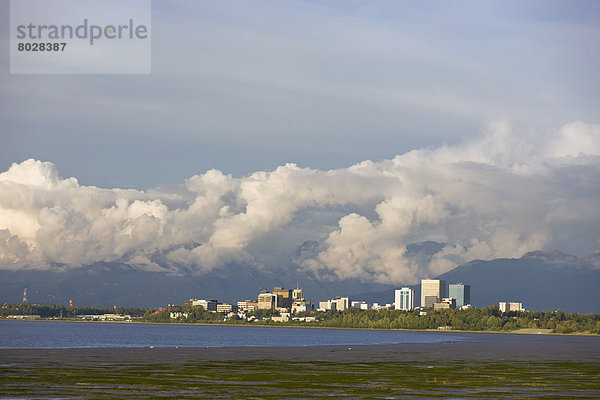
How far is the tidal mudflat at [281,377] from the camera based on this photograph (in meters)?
89.2

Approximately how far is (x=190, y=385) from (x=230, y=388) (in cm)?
529

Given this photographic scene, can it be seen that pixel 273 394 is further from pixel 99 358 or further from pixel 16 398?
pixel 99 358

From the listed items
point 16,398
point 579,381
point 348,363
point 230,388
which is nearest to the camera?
point 16,398

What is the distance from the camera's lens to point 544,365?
14262cm

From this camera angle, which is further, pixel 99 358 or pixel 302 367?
pixel 99 358

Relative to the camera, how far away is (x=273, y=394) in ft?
287

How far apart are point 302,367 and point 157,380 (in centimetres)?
3221

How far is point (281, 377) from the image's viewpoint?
10794 centimetres

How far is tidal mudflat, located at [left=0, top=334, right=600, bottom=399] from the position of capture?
89250 millimetres

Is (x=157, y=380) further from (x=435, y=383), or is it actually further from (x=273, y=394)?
(x=435, y=383)

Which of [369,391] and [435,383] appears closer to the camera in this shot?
[369,391]

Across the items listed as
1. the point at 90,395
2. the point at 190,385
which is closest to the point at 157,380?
the point at 190,385

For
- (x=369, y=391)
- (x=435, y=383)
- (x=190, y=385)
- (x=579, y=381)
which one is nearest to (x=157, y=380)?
(x=190, y=385)

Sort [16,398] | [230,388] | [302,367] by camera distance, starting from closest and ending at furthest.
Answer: [16,398]
[230,388]
[302,367]
